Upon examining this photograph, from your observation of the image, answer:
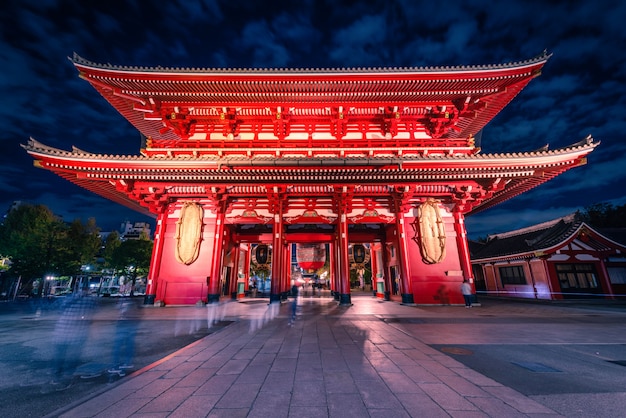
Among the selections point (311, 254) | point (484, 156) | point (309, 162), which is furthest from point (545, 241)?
point (309, 162)

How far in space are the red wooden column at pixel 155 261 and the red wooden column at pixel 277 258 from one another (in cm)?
515

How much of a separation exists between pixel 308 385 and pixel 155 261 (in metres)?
10.8

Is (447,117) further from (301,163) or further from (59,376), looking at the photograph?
(59,376)

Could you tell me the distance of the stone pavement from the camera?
7.02 feet

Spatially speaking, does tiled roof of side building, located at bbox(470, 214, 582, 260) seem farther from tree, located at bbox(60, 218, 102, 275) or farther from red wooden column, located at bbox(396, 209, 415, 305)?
tree, located at bbox(60, 218, 102, 275)

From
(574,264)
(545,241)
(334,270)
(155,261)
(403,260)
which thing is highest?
(545,241)

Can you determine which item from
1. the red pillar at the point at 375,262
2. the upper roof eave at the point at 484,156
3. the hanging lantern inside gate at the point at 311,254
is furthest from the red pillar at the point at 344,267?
the hanging lantern inside gate at the point at 311,254

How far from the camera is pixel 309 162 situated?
9359mm

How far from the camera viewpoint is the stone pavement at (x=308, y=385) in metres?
2.14

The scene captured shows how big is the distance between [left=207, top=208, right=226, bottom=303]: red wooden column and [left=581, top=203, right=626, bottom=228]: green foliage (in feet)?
110

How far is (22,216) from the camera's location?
22.2 m

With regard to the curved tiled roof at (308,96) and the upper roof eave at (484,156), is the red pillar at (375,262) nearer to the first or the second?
the curved tiled roof at (308,96)

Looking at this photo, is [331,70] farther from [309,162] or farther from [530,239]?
[530,239]

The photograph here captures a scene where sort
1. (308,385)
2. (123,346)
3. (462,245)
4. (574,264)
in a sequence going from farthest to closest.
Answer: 1. (574,264)
2. (462,245)
3. (123,346)
4. (308,385)
